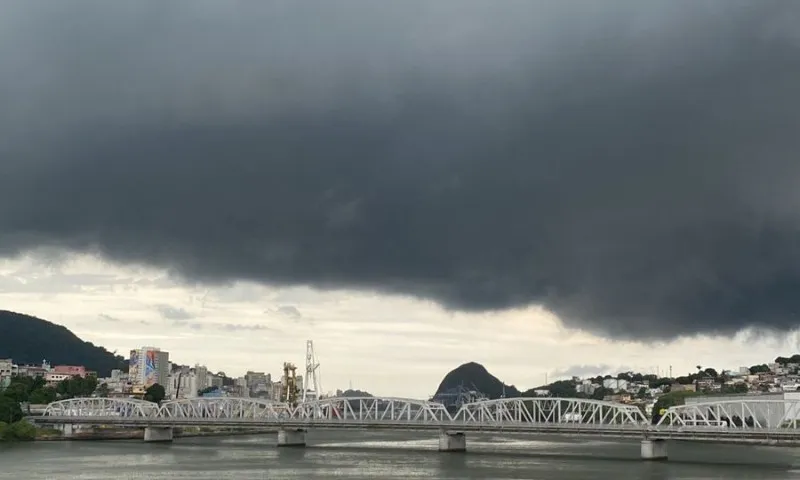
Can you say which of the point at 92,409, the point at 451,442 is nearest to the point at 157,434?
the point at 92,409

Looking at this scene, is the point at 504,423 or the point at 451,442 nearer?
the point at 504,423

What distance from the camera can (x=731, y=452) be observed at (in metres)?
119

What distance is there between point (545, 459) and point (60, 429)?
9687cm

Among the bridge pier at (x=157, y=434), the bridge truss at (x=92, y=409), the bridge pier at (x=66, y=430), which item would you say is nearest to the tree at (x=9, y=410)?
the bridge pier at (x=66, y=430)

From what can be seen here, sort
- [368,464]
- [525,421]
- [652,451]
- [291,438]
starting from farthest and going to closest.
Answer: [525,421] < [291,438] < [652,451] < [368,464]

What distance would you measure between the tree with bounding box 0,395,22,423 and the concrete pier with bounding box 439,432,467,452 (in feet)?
239

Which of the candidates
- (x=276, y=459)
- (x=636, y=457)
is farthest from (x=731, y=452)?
(x=276, y=459)

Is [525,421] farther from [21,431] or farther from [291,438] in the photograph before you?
[21,431]

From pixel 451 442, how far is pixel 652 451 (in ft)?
94.8

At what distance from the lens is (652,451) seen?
101812 mm

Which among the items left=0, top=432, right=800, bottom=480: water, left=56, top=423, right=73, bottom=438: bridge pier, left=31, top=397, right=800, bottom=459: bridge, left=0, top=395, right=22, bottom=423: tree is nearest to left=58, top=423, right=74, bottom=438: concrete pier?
left=56, top=423, right=73, bottom=438: bridge pier

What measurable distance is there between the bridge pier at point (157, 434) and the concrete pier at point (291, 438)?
24.4m

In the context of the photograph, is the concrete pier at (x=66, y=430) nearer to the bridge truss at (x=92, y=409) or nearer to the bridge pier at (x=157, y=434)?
the bridge truss at (x=92, y=409)

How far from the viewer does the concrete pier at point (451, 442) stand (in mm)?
117688
